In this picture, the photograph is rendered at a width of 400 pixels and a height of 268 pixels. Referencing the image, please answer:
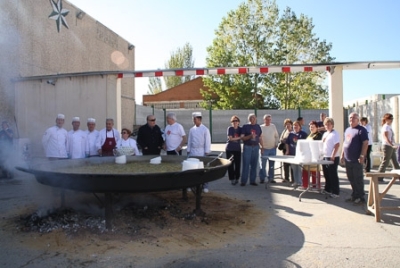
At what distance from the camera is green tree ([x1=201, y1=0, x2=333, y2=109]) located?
1029 inches

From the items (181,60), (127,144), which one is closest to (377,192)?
(127,144)

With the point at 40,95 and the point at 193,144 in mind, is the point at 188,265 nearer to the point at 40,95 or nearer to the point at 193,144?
the point at 193,144

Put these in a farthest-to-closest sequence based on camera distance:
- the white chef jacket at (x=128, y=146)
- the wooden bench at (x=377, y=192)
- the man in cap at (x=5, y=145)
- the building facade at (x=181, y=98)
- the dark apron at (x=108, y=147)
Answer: the building facade at (x=181, y=98)
the man in cap at (x=5, y=145)
the dark apron at (x=108, y=147)
the white chef jacket at (x=128, y=146)
the wooden bench at (x=377, y=192)

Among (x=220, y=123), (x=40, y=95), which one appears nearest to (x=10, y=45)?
(x=40, y=95)

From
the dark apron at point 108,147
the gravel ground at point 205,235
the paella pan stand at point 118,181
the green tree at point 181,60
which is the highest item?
the green tree at point 181,60

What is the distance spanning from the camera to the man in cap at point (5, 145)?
339 inches

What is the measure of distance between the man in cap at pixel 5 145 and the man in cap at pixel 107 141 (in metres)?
3.42

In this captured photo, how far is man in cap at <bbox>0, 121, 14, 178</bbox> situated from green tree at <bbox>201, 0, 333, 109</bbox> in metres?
20.4

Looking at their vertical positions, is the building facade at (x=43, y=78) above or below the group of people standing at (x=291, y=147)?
above

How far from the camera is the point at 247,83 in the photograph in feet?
88.5

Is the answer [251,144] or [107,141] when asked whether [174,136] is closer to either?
[107,141]

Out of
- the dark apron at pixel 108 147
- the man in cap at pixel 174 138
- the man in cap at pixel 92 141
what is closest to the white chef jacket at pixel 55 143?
the man in cap at pixel 92 141

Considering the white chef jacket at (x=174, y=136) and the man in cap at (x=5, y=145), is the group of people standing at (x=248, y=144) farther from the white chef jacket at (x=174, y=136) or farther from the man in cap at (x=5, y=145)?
the man in cap at (x=5, y=145)

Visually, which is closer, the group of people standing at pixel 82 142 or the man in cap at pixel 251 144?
the group of people standing at pixel 82 142
